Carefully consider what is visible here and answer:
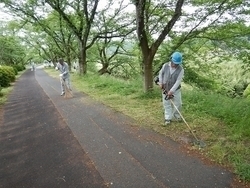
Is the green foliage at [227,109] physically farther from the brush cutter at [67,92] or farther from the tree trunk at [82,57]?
the tree trunk at [82,57]

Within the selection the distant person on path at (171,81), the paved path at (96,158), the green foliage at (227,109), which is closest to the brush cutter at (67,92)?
the paved path at (96,158)

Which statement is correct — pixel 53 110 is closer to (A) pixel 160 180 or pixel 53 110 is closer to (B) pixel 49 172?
(B) pixel 49 172

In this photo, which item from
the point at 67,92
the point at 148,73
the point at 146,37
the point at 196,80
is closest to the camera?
the point at 146,37

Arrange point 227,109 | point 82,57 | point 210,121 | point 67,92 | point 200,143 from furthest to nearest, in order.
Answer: point 82,57 → point 67,92 → point 227,109 → point 210,121 → point 200,143

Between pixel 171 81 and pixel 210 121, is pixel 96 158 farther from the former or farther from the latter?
pixel 210 121

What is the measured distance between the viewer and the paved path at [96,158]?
3.72m

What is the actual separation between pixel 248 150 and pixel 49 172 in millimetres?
3515

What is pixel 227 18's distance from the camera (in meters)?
9.15

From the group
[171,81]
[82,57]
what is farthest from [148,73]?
[82,57]

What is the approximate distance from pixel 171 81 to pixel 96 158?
2.57 m

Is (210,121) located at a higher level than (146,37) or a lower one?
lower

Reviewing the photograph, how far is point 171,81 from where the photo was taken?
577cm

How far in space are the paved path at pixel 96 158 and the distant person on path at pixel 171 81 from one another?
32.3 inches

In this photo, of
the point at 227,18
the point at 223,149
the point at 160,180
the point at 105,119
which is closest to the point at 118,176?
the point at 160,180
